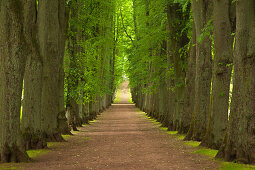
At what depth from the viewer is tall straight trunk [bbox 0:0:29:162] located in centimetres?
1023

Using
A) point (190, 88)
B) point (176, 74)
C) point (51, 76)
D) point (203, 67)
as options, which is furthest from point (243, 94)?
point (176, 74)

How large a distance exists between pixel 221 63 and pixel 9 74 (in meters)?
7.11

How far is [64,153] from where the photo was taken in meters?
13.5

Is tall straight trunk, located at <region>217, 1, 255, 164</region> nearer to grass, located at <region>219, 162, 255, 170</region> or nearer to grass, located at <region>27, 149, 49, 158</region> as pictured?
grass, located at <region>219, 162, 255, 170</region>

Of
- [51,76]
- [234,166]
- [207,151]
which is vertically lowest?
[207,151]

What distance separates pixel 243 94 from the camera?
1047 centimetres

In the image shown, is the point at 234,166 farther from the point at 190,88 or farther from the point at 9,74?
the point at 190,88

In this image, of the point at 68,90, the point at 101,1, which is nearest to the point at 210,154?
the point at 68,90

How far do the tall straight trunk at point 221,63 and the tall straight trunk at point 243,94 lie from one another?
2.49m

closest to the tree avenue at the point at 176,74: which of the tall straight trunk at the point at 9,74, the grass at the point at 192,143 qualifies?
the tall straight trunk at the point at 9,74

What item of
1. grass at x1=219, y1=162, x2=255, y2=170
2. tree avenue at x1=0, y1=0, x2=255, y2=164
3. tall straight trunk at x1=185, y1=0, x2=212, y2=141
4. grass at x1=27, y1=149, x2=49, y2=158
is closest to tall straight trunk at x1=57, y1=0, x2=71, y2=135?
tree avenue at x1=0, y1=0, x2=255, y2=164

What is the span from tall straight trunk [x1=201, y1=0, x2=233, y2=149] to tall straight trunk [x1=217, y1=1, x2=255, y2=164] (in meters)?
2.49

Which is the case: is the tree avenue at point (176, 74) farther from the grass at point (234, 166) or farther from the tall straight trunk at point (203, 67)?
the grass at point (234, 166)

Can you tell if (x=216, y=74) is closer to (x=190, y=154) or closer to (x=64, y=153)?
(x=190, y=154)
